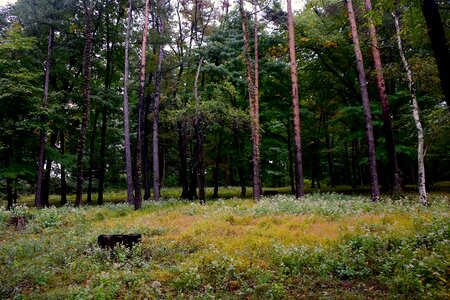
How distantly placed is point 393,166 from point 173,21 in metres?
21.4

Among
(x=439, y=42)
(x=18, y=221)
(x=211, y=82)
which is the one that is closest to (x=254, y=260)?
(x=439, y=42)

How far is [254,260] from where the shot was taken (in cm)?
818

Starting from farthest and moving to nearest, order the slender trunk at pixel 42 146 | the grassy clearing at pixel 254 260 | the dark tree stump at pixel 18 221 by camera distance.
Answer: the slender trunk at pixel 42 146 → the dark tree stump at pixel 18 221 → the grassy clearing at pixel 254 260

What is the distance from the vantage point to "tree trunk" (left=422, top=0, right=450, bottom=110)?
6.12 m

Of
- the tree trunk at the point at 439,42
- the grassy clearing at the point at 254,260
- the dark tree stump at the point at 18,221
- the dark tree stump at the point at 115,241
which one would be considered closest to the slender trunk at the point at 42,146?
the dark tree stump at the point at 18,221

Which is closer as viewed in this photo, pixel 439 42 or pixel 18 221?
pixel 439 42

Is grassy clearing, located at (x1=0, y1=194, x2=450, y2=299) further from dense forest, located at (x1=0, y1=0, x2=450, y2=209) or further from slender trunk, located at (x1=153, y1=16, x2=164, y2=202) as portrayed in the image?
slender trunk, located at (x1=153, y1=16, x2=164, y2=202)

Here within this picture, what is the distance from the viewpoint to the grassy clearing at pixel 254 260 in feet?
21.5

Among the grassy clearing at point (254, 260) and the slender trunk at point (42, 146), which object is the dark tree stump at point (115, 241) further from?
the slender trunk at point (42, 146)

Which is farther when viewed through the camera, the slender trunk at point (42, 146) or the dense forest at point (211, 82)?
the slender trunk at point (42, 146)

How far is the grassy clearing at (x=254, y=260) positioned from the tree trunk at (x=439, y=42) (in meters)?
3.37

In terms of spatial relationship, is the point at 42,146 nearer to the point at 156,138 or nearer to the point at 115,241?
the point at 156,138

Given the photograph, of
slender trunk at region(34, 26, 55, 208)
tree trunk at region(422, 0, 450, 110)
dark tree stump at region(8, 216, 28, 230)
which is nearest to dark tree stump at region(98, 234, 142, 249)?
dark tree stump at region(8, 216, 28, 230)

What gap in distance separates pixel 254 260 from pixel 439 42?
241 inches
